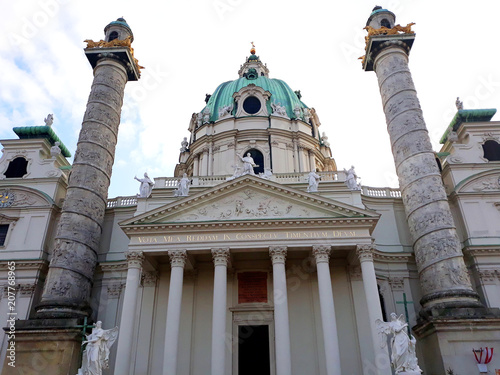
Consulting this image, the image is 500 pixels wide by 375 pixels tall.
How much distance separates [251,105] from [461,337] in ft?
75.3

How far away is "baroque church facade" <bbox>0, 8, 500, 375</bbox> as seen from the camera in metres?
17.6

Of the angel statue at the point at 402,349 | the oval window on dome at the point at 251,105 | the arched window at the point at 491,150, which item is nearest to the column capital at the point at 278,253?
the angel statue at the point at 402,349

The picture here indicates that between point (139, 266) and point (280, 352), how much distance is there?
23.9 ft

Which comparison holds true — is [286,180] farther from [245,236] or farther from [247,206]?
[245,236]

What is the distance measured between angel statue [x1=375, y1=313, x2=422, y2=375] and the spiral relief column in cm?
1377

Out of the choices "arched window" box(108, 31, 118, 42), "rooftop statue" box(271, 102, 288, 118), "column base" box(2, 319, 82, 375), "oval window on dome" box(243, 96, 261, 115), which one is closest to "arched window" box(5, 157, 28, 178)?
"arched window" box(108, 31, 118, 42)

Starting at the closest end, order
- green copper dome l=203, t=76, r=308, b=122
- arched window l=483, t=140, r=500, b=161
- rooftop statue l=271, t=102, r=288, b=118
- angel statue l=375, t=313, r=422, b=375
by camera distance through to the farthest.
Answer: angel statue l=375, t=313, r=422, b=375 → arched window l=483, t=140, r=500, b=161 → rooftop statue l=271, t=102, r=288, b=118 → green copper dome l=203, t=76, r=308, b=122

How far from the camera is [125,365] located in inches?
642

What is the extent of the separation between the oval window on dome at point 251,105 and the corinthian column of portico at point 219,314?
57.5 ft

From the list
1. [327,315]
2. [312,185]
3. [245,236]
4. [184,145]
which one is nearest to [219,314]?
[245,236]

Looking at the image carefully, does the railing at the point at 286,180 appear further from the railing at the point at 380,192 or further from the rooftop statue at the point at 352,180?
the rooftop statue at the point at 352,180

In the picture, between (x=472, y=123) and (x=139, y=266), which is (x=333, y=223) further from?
(x=472, y=123)

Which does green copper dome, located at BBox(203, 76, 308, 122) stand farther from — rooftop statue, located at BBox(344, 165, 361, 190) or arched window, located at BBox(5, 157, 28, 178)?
arched window, located at BBox(5, 157, 28, 178)

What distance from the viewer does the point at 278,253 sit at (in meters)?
18.5
